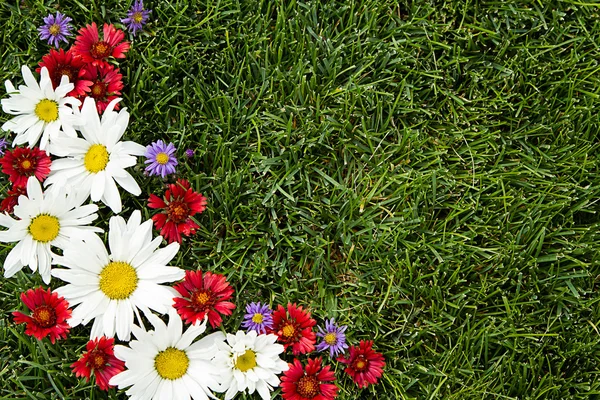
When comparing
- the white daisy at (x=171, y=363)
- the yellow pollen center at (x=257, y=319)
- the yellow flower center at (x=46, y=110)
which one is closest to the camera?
the white daisy at (x=171, y=363)

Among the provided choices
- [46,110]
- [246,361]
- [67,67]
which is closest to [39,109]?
[46,110]

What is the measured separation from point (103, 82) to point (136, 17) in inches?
12.4

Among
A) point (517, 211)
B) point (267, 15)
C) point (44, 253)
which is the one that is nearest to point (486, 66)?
point (517, 211)

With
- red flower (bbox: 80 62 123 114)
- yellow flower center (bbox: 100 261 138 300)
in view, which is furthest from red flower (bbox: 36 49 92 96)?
yellow flower center (bbox: 100 261 138 300)

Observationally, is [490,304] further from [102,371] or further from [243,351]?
[102,371]

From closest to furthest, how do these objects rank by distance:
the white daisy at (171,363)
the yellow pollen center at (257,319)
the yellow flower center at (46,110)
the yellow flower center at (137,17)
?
the white daisy at (171,363)
the yellow pollen center at (257,319)
the yellow flower center at (46,110)
the yellow flower center at (137,17)

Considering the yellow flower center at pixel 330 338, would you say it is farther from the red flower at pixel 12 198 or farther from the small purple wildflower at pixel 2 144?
the small purple wildflower at pixel 2 144

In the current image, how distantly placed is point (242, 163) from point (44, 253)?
838mm

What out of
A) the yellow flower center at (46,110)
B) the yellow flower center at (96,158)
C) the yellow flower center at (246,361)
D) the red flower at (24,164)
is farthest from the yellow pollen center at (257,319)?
the yellow flower center at (46,110)

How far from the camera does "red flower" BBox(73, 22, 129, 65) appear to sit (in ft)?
8.39

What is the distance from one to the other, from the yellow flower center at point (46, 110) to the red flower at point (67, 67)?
0.08m

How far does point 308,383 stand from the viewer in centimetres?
239

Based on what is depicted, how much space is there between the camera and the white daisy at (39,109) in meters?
2.49

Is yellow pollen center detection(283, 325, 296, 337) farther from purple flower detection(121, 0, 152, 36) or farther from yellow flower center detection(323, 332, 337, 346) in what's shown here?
purple flower detection(121, 0, 152, 36)
